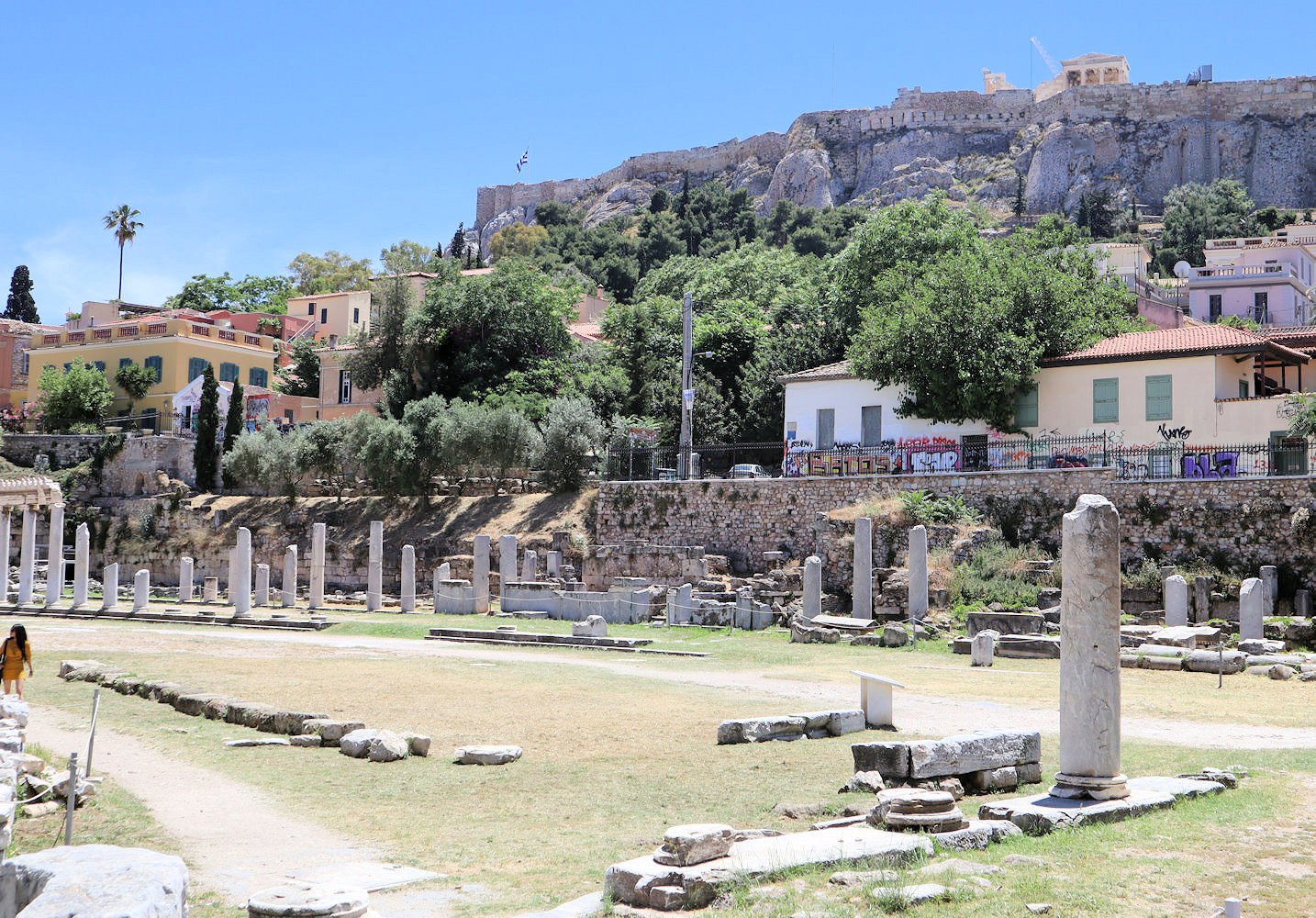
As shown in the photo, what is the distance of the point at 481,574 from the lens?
39.1 metres

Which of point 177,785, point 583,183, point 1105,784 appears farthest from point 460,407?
point 583,183

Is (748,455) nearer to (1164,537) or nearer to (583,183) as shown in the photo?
(1164,537)

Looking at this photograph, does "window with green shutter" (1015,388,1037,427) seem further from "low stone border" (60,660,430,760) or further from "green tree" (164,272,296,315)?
"green tree" (164,272,296,315)

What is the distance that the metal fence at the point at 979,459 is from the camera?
3250 cm

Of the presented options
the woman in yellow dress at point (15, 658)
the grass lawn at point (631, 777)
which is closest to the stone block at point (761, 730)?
the grass lawn at point (631, 777)

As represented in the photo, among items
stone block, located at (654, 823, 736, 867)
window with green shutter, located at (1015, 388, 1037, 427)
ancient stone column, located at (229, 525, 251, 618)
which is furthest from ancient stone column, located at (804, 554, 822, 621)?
stone block, located at (654, 823, 736, 867)

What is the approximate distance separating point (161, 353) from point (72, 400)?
5.42m

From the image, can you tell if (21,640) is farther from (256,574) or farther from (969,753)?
(256,574)

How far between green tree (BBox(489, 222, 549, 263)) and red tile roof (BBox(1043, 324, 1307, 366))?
291 feet

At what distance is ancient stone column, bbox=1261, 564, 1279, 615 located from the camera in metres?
29.0

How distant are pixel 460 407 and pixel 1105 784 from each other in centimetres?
4327

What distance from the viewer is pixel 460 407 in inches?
2041

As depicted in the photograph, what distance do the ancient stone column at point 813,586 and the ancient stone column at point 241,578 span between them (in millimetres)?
19066

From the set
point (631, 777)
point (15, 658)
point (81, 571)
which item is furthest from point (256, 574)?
point (631, 777)
